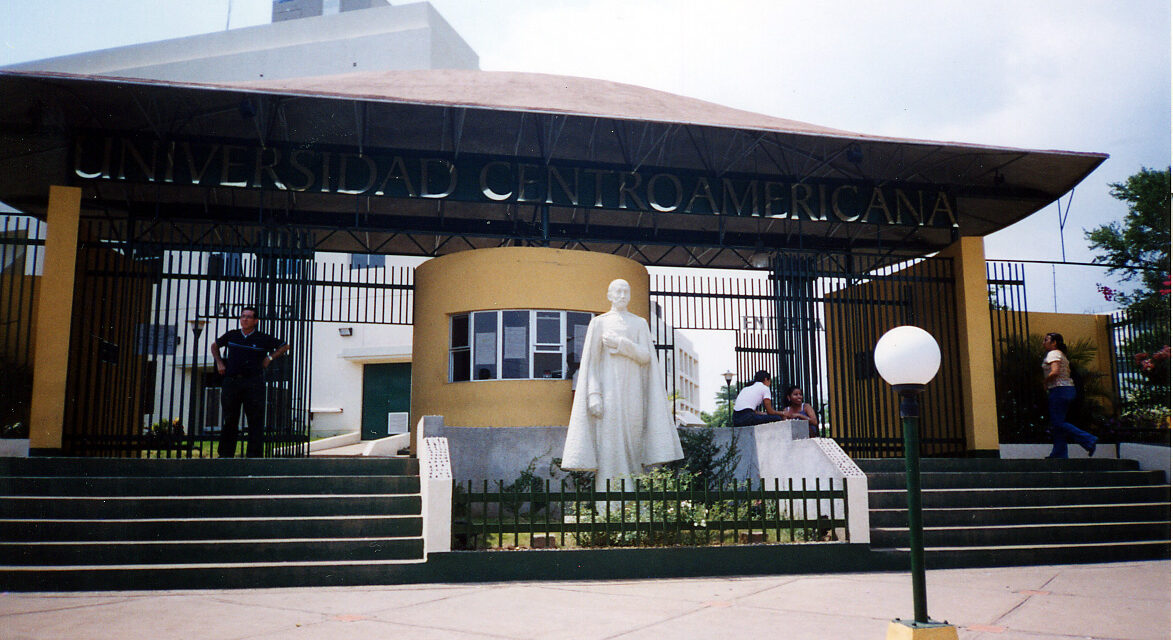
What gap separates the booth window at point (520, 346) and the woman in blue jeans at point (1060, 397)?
6666mm

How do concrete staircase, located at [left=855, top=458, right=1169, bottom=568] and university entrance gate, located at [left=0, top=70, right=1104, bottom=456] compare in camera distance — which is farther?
university entrance gate, located at [left=0, top=70, right=1104, bottom=456]

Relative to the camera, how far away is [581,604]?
22.0 ft

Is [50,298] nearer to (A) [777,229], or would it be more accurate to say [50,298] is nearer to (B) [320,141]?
(B) [320,141]

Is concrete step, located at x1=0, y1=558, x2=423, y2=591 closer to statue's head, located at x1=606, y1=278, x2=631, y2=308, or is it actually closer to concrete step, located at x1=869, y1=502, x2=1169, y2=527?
statue's head, located at x1=606, y1=278, x2=631, y2=308

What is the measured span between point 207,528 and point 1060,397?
35.5 ft

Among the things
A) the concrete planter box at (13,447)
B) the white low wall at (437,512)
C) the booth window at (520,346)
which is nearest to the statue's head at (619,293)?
the white low wall at (437,512)

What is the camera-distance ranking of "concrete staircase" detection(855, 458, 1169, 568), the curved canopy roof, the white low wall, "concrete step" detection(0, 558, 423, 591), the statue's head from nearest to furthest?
1. "concrete step" detection(0, 558, 423, 591)
2. the white low wall
3. "concrete staircase" detection(855, 458, 1169, 568)
4. the statue's head
5. the curved canopy roof

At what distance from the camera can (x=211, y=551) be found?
795cm

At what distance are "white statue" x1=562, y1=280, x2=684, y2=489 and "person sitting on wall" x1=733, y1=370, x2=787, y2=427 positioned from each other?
121 inches

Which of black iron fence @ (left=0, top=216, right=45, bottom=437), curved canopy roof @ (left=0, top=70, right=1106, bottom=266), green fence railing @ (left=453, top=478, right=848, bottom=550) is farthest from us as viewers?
curved canopy roof @ (left=0, top=70, right=1106, bottom=266)

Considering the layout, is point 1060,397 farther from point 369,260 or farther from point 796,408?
point 369,260

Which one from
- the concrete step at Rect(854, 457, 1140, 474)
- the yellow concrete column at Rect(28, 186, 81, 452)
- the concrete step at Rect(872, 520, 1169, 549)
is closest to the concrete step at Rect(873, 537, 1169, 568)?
the concrete step at Rect(872, 520, 1169, 549)

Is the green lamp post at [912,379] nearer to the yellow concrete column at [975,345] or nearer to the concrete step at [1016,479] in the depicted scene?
the concrete step at [1016,479]

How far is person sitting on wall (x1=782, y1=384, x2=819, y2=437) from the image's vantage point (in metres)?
12.8
